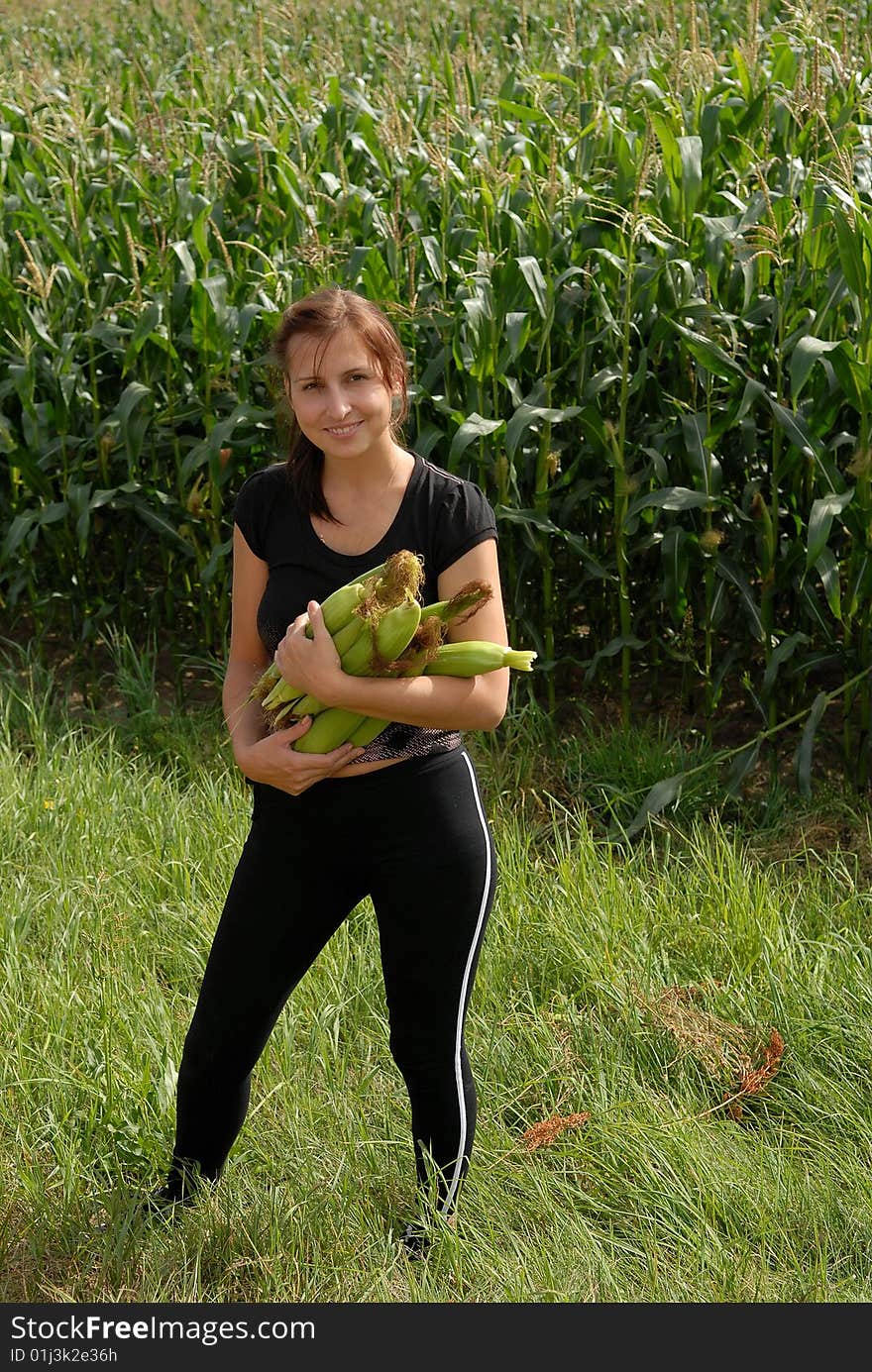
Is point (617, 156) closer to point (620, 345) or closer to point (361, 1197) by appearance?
point (620, 345)

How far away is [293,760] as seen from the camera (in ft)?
8.66

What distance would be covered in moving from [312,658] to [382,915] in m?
0.60

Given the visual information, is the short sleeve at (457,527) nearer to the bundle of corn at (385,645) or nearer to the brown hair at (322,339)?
the bundle of corn at (385,645)

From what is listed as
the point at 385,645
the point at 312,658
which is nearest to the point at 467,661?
the point at 385,645

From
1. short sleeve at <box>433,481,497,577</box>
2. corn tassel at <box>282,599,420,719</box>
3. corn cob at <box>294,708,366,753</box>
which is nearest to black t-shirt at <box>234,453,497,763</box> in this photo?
short sleeve at <box>433,481,497,577</box>

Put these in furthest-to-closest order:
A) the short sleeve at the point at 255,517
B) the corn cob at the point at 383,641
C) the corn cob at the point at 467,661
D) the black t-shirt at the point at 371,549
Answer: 1. the short sleeve at the point at 255,517
2. the black t-shirt at the point at 371,549
3. the corn cob at the point at 467,661
4. the corn cob at the point at 383,641

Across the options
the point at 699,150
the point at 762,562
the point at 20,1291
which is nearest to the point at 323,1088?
the point at 20,1291

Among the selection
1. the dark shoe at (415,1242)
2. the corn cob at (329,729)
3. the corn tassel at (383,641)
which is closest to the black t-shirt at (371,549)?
the corn cob at (329,729)

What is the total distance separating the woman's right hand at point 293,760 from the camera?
2.64 m

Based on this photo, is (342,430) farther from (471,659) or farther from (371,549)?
(471,659)

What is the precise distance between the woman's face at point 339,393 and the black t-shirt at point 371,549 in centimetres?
15

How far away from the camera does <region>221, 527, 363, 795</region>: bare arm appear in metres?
2.65

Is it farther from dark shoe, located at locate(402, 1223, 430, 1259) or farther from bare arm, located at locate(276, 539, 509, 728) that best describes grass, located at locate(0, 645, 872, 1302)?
bare arm, located at locate(276, 539, 509, 728)

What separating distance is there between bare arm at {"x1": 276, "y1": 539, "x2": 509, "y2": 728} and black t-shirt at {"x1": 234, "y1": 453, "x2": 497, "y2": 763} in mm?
50
